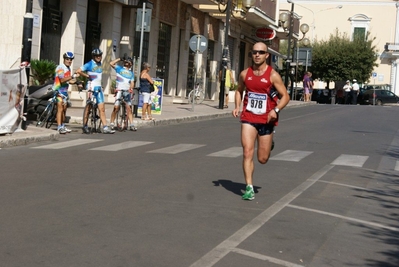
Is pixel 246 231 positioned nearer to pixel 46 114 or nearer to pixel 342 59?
pixel 46 114

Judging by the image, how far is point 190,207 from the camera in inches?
346

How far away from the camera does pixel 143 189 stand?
9977 millimetres

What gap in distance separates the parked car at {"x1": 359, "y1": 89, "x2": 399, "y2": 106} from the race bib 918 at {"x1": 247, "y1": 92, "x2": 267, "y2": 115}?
169 feet

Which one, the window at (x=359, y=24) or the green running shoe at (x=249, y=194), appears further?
the window at (x=359, y=24)

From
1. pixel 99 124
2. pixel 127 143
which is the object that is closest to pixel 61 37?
pixel 99 124

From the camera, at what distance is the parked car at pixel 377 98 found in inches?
2370

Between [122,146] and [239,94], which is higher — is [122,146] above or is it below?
below

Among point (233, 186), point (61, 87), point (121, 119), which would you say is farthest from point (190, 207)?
point (121, 119)

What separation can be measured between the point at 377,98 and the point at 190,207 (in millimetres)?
53311

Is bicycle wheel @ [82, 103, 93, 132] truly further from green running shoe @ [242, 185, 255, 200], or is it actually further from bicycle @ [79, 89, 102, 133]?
green running shoe @ [242, 185, 255, 200]

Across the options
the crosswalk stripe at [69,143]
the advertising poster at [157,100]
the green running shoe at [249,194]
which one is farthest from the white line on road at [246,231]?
the advertising poster at [157,100]

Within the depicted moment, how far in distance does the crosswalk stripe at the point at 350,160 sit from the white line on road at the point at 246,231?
2.80m

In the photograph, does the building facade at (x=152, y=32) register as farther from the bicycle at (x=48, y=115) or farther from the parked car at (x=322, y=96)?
the parked car at (x=322, y=96)

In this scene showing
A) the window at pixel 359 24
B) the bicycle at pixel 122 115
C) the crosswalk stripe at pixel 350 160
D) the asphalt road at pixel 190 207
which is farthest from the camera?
the window at pixel 359 24
